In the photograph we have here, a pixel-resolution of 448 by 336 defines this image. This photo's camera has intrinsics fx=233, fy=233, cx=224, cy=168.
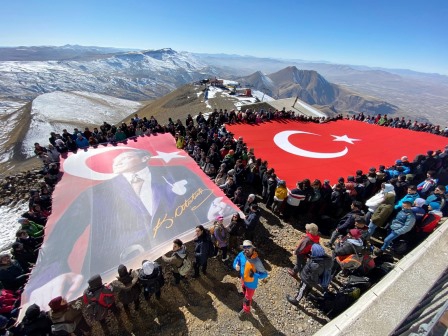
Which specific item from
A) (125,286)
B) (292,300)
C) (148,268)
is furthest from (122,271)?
(292,300)

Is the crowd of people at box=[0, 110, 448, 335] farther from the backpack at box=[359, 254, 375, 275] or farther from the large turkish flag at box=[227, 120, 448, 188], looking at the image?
the large turkish flag at box=[227, 120, 448, 188]

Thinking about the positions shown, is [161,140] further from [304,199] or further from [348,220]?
[348,220]

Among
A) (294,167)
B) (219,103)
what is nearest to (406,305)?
(294,167)

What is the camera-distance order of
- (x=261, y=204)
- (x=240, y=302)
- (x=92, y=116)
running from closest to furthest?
(x=240, y=302) → (x=261, y=204) → (x=92, y=116)

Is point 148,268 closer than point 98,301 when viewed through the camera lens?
No

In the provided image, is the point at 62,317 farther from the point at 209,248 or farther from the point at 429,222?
the point at 429,222
